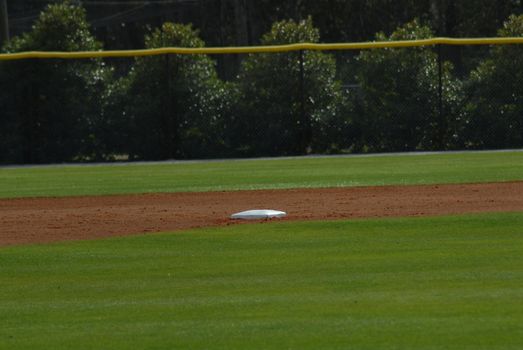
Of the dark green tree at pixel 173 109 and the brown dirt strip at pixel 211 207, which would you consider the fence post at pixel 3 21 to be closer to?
the dark green tree at pixel 173 109

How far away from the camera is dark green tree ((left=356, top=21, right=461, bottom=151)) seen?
2680 centimetres

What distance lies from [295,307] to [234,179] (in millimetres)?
12094

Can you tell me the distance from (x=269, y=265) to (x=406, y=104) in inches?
678

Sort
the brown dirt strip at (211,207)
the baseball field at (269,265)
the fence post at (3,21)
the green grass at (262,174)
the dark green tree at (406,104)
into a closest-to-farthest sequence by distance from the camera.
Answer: the baseball field at (269,265) → the brown dirt strip at (211,207) → the green grass at (262,174) → the dark green tree at (406,104) → the fence post at (3,21)

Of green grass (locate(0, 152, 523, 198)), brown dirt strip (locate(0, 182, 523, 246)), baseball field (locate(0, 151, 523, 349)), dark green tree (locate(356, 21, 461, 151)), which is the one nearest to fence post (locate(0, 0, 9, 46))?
green grass (locate(0, 152, 523, 198))

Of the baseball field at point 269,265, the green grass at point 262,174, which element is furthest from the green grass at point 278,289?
the green grass at point 262,174

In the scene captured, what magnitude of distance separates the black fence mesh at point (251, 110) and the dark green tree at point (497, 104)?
0.07 feet

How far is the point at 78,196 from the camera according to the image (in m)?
17.9

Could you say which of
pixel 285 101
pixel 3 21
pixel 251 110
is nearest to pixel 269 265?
pixel 251 110

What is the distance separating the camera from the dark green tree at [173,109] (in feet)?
87.8

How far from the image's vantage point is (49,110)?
26781 mm

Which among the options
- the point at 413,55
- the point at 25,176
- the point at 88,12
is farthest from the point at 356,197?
the point at 88,12

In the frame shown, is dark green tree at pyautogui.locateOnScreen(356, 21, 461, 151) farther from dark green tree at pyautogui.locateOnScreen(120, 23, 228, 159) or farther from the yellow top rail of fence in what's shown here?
dark green tree at pyautogui.locateOnScreen(120, 23, 228, 159)

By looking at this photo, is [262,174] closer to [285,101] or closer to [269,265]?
[285,101]
